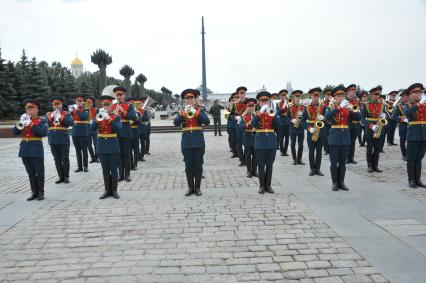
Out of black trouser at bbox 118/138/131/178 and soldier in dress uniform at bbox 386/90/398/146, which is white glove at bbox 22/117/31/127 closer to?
black trouser at bbox 118/138/131/178

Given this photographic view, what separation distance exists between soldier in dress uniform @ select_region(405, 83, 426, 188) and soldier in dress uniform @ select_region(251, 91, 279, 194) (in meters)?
3.07

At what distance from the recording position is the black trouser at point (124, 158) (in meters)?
9.97

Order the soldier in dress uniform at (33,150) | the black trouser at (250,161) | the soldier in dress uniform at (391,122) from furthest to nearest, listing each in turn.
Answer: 1. the soldier in dress uniform at (391,122)
2. the black trouser at (250,161)
3. the soldier in dress uniform at (33,150)

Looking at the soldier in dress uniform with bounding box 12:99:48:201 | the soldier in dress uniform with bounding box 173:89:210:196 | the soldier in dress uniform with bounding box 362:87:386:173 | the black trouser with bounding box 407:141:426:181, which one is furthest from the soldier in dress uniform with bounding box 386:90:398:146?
the soldier in dress uniform with bounding box 12:99:48:201

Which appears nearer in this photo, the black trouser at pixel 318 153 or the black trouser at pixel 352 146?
the black trouser at pixel 318 153

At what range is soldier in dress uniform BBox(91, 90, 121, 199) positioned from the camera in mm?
8031

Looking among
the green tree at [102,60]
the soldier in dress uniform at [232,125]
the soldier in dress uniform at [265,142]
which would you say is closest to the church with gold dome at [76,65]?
the green tree at [102,60]

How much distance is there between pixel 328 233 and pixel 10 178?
8.94 m

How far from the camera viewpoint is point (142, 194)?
823 cm

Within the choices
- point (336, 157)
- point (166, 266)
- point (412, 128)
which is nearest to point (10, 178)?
point (166, 266)

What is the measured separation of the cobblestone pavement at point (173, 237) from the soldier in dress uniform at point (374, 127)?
41.8 inches

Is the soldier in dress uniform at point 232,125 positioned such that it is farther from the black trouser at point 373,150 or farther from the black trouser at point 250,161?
the black trouser at point 373,150

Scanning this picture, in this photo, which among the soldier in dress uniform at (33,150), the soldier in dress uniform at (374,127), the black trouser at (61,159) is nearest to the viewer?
the soldier in dress uniform at (33,150)

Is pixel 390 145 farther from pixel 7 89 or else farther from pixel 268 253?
pixel 7 89
